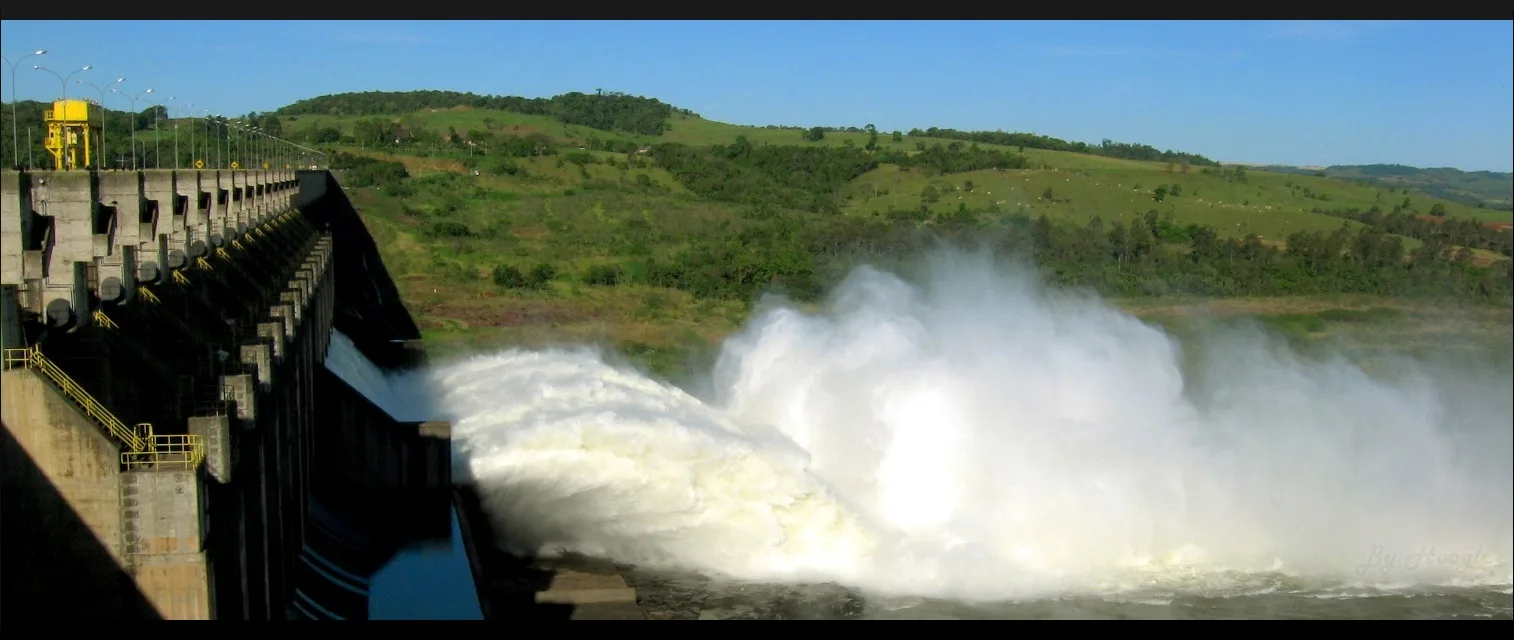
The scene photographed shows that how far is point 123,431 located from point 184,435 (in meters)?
0.64

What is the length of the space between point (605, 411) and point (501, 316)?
31.7m

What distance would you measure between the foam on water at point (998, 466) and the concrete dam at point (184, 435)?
344 cm

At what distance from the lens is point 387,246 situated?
251ft

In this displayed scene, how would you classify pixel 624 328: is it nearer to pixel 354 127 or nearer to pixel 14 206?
pixel 14 206

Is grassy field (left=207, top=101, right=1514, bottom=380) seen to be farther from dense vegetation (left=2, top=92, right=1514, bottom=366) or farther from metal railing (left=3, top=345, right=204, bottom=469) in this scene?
metal railing (left=3, top=345, right=204, bottom=469)

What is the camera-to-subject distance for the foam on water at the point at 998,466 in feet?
89.6

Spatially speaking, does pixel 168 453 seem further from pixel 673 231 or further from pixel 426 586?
pixel 673 231

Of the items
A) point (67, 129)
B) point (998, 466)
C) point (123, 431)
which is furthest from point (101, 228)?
point (998, 466)

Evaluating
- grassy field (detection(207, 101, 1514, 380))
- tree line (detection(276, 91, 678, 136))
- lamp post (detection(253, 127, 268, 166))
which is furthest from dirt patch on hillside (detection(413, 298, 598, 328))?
tree line (detection(276, 91, 678, 136))

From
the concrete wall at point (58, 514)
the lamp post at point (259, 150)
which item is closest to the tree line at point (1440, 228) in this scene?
the concrete wall at point (58, 514)

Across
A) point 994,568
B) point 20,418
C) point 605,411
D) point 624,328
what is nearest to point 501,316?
point 624,328

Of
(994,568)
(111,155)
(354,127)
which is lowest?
(994,568)

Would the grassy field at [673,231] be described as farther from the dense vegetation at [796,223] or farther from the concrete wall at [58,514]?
the concrete wall at [58,514]

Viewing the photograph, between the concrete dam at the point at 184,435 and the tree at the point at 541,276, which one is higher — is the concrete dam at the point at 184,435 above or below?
below
